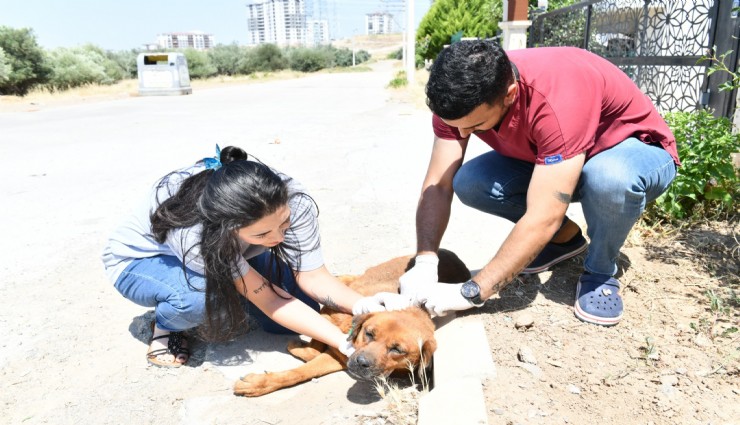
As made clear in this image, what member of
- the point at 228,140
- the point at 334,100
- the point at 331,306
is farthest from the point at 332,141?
the point at 334,100

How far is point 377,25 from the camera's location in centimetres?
16938

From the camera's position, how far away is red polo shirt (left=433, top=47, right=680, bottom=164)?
8.38ft

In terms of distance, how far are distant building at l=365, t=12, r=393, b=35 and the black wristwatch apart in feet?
523

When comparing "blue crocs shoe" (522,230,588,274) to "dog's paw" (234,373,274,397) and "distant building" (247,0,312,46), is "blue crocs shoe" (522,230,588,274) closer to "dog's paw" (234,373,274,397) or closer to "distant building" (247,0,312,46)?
"dog's paw" (234,373,274,397)

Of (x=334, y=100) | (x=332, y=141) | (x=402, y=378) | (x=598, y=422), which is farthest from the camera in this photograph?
(x=334, y=100)

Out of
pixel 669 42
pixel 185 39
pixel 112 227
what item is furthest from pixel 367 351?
pixel 185 39

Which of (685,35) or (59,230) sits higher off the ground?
(685,35)

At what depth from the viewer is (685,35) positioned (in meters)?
4.80

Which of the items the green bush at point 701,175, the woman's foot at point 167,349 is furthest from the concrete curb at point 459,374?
the green bush at point 701,175

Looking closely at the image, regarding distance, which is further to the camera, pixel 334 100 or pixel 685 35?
pixel 334 100

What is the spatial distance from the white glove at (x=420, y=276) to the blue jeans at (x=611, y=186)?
559 millimetres

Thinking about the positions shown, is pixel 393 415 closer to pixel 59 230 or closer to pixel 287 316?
pixel 287 316

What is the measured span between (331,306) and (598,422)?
141 centimetres

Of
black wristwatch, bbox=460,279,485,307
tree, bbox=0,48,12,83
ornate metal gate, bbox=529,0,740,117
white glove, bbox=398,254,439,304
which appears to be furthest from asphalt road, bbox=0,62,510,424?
tree, bbox=0,48,12,83
